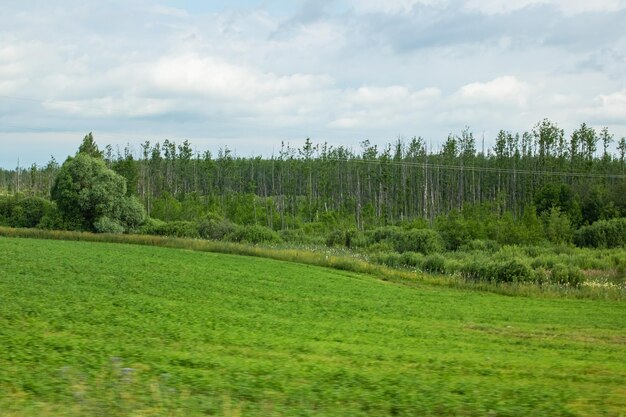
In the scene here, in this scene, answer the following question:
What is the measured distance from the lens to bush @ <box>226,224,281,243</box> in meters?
66.6

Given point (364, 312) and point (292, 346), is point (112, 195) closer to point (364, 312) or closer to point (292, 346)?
point (364, 312)

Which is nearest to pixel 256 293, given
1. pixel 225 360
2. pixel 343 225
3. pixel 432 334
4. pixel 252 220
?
pixel 432 334

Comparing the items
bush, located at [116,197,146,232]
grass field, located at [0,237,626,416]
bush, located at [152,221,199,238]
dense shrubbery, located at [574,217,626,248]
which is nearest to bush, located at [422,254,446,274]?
grass field, located at [0,237,626,416]

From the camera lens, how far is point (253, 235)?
66875 mm

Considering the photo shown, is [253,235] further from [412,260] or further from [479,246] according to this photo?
[479,246]

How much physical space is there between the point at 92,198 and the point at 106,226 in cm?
308

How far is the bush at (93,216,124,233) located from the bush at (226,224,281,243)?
11.0 meters

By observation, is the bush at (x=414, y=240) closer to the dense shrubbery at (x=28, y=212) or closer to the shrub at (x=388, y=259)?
the shrub at (x=388, y=259)

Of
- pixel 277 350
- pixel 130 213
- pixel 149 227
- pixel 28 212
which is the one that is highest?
pixel 130 213

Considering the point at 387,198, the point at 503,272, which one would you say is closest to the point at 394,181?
the point at 387,198

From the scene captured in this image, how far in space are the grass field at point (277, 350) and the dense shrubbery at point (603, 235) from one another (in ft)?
138

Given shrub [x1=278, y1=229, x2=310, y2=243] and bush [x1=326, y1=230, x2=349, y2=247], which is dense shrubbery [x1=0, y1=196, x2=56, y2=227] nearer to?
shrub [x1=278, y1=229, x2=310, y2=243]

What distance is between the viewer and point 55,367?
1096 centimetres

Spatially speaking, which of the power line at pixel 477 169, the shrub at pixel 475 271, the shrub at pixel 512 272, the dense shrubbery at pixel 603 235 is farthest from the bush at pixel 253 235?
the power line at pixel 477 169
